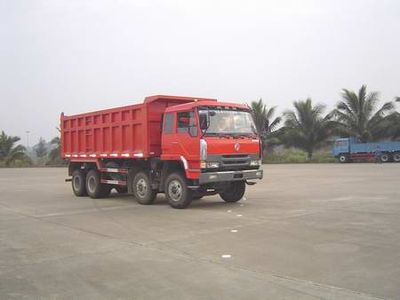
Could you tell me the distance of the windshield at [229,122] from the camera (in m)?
13.6

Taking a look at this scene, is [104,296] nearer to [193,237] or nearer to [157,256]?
[157,256]

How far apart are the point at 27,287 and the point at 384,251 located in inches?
202

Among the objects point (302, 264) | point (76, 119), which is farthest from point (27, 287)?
point (76, 119)

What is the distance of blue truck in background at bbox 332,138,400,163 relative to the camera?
156 feet

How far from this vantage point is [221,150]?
1345 centimetres

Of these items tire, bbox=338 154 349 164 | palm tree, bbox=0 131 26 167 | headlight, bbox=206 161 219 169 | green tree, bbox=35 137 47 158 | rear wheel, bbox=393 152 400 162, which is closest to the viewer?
headlight, bbox=206 161 219 169

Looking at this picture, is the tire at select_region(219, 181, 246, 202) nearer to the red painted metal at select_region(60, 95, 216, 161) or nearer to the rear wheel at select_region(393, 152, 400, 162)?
the red painted metal at select_region(60, 95, 216, 161)

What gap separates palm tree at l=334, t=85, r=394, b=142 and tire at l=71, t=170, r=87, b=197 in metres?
37.6

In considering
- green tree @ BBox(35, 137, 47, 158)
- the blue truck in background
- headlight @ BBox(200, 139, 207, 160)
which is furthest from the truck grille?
green tree @ BBox(35, 137, 47, 158)

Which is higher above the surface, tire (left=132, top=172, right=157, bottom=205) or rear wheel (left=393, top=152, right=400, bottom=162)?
rear wheel (left=393, top=152, right=400, bottom=162)

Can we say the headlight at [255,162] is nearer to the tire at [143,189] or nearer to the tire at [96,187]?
the tire at [143,189]

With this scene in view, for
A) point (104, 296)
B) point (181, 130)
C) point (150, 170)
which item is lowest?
point (104, 296)

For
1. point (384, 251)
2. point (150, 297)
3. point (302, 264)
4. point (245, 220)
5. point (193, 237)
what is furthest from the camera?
point (245, 220)

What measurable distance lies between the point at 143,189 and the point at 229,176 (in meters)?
3.12
